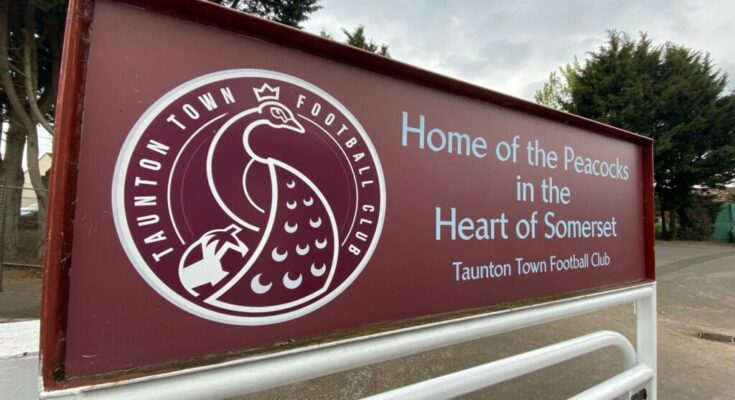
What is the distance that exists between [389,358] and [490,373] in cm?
44

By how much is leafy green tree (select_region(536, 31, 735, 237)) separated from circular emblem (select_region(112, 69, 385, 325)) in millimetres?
20134

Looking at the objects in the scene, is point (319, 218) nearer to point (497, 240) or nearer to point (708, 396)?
point (497, 240)

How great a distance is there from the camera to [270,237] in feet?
3.33

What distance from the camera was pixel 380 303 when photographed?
122 centimetres

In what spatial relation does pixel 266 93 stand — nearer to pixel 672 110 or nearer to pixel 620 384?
pixel 620 384

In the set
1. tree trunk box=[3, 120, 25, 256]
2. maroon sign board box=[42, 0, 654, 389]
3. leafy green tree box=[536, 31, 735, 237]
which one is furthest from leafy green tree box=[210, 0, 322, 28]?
leafy green tree box=[536, 31, 735, 237]

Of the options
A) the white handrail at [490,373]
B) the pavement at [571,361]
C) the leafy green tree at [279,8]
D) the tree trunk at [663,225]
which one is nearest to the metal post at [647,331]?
the white handrail at [490,373]

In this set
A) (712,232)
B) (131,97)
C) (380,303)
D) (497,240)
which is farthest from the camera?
(712,232)

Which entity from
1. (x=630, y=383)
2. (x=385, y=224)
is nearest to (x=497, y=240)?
(x=385, y=224)

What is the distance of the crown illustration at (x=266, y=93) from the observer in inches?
40.7

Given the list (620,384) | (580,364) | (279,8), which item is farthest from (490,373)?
(279,8)

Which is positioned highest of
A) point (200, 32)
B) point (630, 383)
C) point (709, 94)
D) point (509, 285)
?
point (709, 94)

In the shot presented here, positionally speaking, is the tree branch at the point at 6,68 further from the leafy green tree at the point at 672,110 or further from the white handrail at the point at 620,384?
the leafy green tree at the point at 672,110

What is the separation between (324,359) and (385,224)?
45 cm
